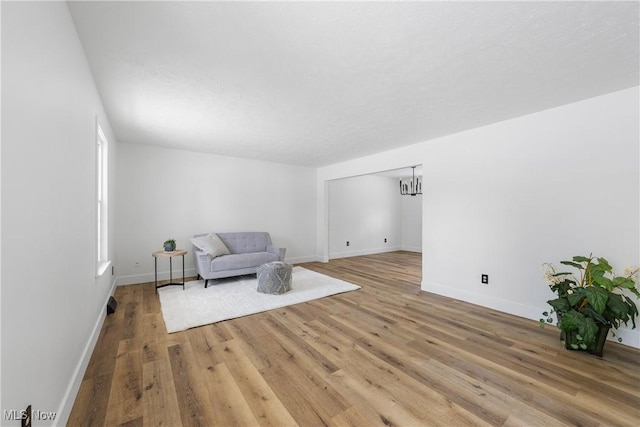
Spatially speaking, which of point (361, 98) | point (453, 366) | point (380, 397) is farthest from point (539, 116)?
point (380, 397)

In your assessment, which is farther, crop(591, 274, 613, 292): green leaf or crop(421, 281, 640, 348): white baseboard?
crop(421, 281, 640, 348): white baseboard

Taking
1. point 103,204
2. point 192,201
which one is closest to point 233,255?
point 192,201

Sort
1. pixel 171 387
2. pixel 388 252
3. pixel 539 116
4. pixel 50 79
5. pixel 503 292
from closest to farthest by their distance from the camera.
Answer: pixel 50 79 → pixel 171 387 → pixel 539 116 → pixel 503 292 → pixel 388 252

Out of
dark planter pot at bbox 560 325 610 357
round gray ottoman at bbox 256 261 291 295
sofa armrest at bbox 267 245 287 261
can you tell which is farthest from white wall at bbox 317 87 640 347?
sofa armrest at bbox 267 245 287 261

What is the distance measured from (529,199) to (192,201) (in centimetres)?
530

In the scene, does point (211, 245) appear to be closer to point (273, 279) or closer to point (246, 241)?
point (246, 241)

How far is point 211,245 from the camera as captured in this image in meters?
4.45

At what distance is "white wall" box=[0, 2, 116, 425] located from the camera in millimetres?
953

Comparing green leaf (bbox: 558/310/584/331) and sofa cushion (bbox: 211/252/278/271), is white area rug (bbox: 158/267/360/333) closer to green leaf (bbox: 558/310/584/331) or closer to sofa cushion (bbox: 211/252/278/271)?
sofa cushion (bbox: 211/252/278/271)

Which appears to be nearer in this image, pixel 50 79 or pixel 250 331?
pixel 50 79

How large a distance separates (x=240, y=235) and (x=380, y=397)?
407cm

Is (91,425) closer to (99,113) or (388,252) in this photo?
(99,113)

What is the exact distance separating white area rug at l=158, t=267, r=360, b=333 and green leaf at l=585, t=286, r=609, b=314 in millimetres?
2708

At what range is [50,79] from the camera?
1.34 metres
